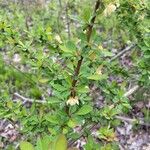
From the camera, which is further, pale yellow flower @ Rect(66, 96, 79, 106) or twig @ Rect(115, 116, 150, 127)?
twig @ Rect(115, 116, 150, 127)

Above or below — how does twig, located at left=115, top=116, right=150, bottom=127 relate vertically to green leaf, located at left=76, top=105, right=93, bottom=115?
below

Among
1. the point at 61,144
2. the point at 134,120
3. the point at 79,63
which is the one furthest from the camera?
the point at 134,120

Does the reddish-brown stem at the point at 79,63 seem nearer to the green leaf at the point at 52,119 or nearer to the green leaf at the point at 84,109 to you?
the green leaf at the point at 84,109

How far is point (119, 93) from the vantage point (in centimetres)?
229

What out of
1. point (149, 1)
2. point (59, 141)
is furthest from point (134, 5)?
point (59, 141)

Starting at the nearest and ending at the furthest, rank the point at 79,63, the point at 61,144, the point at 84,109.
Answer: the point at 61,144 → the point at 79,63 → the point at 84,109

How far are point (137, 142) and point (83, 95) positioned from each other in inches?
78.1

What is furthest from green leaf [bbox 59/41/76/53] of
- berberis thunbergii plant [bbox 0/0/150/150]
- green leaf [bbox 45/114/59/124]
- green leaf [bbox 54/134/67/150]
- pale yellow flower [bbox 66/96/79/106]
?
green leaf [bbox 54/134/67/150]

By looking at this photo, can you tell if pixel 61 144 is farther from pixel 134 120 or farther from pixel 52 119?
pixel 134 120

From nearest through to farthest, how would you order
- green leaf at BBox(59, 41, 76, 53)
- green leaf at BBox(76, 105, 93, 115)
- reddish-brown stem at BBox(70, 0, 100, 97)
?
1. reddish-brown stem at BBox(70, 0, 100, 97)
2. green leaf at BBox(59, 41, 76, 53)
3. green leaf at BBox(76, 105, 93, 115)

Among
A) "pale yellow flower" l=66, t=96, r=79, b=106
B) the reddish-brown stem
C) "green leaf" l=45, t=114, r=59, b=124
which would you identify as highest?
the reddish-brown stem

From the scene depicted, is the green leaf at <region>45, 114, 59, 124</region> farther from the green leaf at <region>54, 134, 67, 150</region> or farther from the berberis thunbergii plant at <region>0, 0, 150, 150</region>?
the green leaf at <region>54, 134, 67, 150</region>

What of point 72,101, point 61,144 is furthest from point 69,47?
point 61,144

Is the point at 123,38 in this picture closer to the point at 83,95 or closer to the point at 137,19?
the point at 137,19
